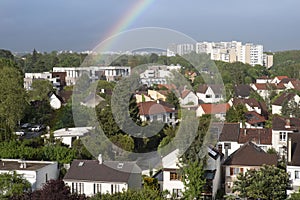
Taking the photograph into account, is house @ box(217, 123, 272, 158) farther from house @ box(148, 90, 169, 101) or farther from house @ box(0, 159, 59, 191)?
house @ box(148, 90, 169, 101)

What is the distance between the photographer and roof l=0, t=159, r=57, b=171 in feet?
30.7

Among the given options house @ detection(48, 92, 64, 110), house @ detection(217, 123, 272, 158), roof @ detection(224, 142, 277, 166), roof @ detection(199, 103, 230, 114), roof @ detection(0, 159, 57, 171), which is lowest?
roof @ detection(0, 159, 57, 171)

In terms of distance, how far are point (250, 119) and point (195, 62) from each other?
38.0ft

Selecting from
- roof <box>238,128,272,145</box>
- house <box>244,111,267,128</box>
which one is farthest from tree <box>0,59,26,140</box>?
house <box>244,111,267,128</box>

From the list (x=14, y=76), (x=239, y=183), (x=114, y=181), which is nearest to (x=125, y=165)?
(x=114, y=181)

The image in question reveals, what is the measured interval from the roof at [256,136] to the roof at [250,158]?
2.57 m

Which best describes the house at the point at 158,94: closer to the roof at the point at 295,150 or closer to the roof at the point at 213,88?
→ the roof at the point at 213,88

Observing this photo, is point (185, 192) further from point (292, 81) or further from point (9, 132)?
point (292, 81)

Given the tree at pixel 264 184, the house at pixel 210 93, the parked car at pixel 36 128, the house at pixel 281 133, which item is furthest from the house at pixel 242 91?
the tree at pixel 264 184

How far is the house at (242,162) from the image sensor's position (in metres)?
10.0

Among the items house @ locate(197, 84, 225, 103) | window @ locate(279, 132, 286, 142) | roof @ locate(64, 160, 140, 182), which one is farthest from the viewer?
house @ locate(197, 84, 225, 103)

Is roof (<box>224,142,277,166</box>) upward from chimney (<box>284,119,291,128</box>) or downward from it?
downward

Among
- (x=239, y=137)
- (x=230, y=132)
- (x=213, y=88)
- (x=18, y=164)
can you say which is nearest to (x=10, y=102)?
(x=18, y=164)

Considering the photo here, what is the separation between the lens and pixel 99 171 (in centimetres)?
924
